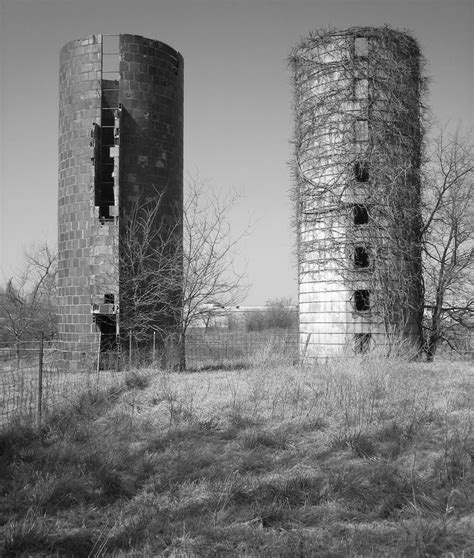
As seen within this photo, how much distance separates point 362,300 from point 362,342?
1.24 m

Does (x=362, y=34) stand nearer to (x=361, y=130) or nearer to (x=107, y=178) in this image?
(x=361, y=130)

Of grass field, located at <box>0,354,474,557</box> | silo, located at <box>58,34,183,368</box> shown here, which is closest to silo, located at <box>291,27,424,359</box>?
silo, located at <box>58,34,183,368</box>

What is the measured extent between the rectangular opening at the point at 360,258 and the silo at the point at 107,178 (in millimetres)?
5278

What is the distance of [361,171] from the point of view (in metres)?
16.5

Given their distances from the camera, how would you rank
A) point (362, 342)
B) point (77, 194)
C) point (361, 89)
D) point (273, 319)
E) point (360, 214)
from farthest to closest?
1. point (273, 319)
2. point (360, 214)
3. point (361, 89)
4. point (362, 342)
5. point (77, 194)

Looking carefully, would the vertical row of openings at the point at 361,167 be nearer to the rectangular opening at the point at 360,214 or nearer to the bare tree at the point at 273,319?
the rectangular opening at the point at 360,214

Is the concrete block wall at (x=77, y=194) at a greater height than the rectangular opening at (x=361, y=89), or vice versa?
the rectangular opening at (x=361, y=89)

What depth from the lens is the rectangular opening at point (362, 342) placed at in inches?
627

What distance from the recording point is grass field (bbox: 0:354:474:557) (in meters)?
4.35

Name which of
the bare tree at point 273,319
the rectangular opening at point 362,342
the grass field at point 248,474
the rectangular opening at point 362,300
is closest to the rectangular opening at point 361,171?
the rectangular opening at point 362,300

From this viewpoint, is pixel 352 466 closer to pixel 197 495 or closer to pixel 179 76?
pixel 197 495

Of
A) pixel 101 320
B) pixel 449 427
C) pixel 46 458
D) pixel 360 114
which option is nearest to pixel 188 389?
pixel 46 458

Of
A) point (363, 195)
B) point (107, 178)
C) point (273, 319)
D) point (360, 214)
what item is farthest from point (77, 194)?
point (273, 319)

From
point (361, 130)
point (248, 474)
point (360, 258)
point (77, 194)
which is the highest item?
point (361, 130)
